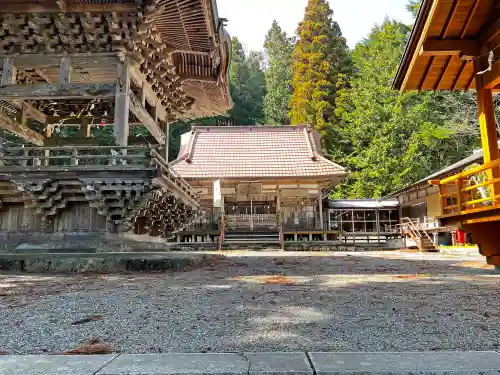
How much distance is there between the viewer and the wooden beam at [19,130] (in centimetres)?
953

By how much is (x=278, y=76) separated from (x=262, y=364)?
4346 centimetres

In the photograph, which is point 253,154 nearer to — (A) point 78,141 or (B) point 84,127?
(B) point 84,127

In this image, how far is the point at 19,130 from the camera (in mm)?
10164

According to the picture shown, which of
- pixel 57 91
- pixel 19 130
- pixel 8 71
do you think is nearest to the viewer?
pixel 57 91

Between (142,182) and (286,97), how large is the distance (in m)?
35.3

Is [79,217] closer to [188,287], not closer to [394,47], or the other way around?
[188,287]

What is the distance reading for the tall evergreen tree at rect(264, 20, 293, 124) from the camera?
4041 cm

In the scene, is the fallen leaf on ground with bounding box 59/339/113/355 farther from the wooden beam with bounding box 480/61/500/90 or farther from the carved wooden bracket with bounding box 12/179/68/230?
the wooden beam with bounding box 480/61/500/90

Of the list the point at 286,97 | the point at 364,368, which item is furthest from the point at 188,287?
the point at 286,97

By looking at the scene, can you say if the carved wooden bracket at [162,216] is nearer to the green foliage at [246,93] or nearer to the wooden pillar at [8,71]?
the wooden pillar at [8,71]

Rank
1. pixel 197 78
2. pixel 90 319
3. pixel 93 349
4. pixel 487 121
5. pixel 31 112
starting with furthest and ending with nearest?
pixel 197 78 → pixel 31 112 → pixel 487 121 → pixel 90 319 → pixel 93 349

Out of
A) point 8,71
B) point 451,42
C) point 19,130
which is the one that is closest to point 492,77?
point 451,42

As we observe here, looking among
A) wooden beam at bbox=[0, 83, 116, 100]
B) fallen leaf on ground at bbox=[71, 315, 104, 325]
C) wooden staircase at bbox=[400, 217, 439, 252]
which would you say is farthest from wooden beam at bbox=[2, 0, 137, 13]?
wooden staircase at bbox=[400, 217, 439, 252]

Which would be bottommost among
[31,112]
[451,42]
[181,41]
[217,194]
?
[217,194]
